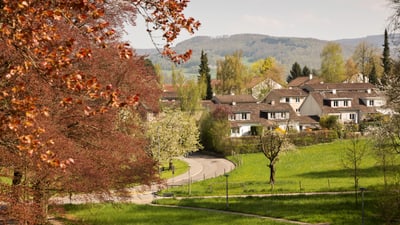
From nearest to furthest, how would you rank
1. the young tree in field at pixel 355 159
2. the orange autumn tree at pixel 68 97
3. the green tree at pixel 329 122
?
1. the orange autumn tree at pixel 68 97
2. the young tree in field at pixel 355 159
3. the green tree at pixel 329 122

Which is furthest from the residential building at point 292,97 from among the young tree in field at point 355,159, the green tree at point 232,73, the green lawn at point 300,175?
the green lawn at point 300,175

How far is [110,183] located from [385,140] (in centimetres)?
1696

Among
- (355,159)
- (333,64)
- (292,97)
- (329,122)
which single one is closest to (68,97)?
(355,159)

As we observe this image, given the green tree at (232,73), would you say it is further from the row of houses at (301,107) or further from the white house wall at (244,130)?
the white house wall at (244,130)

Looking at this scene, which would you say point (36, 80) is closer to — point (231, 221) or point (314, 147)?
point (231, 221)

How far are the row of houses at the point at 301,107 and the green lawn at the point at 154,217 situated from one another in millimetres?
50989

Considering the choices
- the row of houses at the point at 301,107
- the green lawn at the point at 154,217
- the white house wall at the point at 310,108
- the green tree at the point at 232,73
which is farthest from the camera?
the green tree at the point at 232,73

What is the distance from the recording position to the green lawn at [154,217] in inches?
998

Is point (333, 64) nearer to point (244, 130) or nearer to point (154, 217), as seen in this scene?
point (244, 130)

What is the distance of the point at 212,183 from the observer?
4675cm

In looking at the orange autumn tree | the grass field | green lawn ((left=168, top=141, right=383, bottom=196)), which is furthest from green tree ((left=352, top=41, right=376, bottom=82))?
the orange autumn tree

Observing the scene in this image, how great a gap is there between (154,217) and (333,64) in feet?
375

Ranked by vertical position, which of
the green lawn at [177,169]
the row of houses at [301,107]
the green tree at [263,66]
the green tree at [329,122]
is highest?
the green tree at [263,66]

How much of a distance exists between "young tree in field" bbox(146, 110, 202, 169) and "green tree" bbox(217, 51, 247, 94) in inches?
2137
